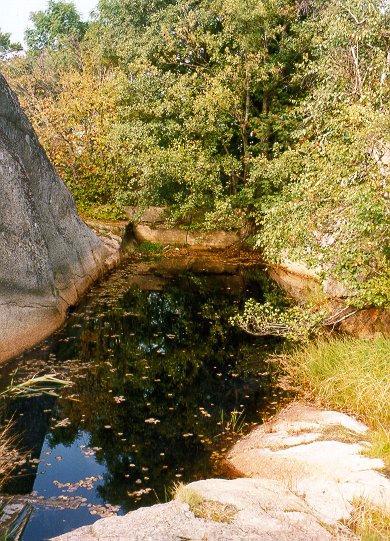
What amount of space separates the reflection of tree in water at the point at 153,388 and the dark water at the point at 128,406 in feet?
0.08

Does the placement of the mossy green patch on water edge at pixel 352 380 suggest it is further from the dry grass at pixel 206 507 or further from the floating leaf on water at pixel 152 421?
the floating leaf on water at pixel 152 421

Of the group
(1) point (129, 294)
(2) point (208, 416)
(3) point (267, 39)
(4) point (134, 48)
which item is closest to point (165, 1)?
(4) point (134, 48)

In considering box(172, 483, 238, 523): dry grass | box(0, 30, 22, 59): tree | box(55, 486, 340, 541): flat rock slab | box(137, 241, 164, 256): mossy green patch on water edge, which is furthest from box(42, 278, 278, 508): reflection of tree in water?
box(0, 30, 22, 59): tree

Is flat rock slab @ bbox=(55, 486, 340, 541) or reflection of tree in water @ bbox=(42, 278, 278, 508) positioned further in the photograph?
reflection of tree in water @ bbox=(42, 278, 278, 508)

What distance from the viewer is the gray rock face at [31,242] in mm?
12680

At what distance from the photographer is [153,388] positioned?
11016mm

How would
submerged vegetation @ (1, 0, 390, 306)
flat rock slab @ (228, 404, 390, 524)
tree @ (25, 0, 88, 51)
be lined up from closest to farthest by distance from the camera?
flat rock slab @ (228, 404, 390, 524), submerged vegetation @ (1, 0, 390, 306), tree @ (25, 0, 88, 51)

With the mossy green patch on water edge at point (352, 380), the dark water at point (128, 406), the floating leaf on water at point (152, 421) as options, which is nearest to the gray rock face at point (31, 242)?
the dark water at point (128, 406)

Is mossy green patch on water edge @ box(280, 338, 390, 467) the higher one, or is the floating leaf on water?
mossy green patch on water edge @ box(280, 338, 390, 467)

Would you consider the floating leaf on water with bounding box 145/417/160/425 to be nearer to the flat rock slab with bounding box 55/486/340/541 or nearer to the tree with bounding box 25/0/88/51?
the flat rock slab with bounding box 55/486/340/541

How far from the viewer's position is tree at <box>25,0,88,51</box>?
49312 millimetres

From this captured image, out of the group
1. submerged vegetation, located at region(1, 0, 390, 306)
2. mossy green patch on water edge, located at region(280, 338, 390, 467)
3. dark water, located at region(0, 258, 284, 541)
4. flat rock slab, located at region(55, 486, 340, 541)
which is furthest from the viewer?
submerged vegetation, located at region(1, 0, 390, 306)

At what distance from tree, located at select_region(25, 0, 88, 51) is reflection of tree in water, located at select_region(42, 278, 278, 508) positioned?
40025 mm

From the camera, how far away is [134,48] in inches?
970
